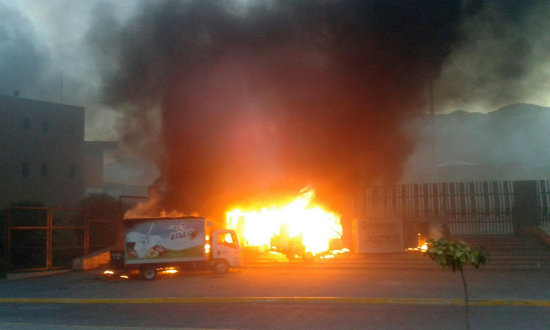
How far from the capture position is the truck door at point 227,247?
18.2m

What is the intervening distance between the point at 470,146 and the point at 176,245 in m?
29.7

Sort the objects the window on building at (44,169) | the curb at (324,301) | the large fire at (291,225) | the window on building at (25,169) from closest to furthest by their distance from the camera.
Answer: the curb at (324,301), the large fire at (291,225), the window on building at (25,169), the window on building at (44,169)

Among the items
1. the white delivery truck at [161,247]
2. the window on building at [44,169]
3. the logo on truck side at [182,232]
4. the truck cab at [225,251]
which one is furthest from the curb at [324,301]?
the window on building at [44,169]

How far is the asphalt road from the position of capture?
9359 mm

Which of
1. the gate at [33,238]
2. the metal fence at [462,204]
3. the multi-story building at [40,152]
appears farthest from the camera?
the multi-story building at [40,152]

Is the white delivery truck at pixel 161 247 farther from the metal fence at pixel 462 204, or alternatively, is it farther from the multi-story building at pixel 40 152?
the multi-story building at pixel 40 152

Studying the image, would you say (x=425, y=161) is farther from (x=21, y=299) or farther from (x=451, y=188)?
(x=21, y=299)

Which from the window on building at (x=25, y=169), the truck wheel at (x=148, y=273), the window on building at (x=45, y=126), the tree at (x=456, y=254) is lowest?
the truck wheel at (x=148, y=273)

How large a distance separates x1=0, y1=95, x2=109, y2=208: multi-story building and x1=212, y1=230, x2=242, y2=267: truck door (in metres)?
17.5

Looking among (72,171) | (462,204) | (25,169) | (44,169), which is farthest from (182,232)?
(72,171)

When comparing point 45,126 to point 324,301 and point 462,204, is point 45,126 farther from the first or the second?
point 324,301

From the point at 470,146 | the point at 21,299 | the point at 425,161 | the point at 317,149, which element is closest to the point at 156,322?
the point at 21,299

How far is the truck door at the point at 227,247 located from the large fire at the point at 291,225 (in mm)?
3571

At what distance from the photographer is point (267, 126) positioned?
2736 centimetres
